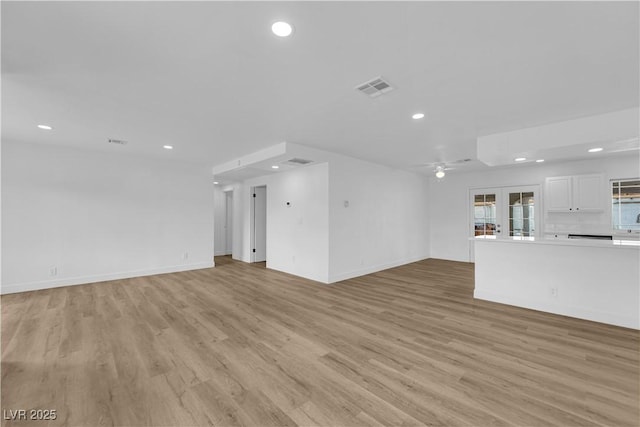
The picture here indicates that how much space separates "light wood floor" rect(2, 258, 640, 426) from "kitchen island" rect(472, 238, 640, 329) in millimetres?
252

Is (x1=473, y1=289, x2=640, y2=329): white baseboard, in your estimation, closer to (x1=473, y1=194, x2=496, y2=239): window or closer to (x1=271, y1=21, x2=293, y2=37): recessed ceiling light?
(x1=473, y1=194, x2=496, y2=239): window

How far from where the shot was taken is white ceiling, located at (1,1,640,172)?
66.6 inches

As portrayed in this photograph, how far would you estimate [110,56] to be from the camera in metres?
2.12

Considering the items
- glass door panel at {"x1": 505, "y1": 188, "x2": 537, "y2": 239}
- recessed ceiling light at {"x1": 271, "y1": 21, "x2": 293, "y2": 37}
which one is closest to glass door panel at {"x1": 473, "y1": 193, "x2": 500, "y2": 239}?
glass door panel at {"x1": 505, "y1": 188, "x2": 537, "y2": 239}

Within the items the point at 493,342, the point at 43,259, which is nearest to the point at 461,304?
the point at 493,342

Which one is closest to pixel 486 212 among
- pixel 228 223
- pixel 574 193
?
pixel 574 193

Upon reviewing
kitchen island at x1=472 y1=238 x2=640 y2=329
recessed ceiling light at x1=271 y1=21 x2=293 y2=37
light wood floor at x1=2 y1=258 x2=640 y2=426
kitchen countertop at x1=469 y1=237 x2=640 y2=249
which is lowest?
light wood floor at x1=2 y1=258 x2=640 y2=426

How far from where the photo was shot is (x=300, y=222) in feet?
19.5

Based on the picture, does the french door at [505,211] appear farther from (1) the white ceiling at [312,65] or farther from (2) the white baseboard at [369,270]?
(1) the white ceiling at [312,65]

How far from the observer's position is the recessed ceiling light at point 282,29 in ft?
5.81

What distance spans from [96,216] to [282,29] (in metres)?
5.80

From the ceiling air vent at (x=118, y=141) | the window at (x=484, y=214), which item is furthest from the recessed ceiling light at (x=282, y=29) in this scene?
the window at (x=484, y=214)

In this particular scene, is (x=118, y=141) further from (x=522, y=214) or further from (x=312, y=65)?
(x=522, y=214)

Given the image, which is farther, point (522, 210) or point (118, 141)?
point (522, 210)
